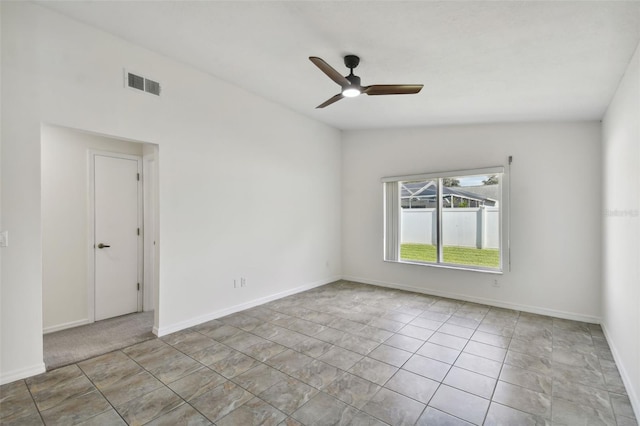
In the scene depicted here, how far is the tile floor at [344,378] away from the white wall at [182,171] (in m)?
0.54

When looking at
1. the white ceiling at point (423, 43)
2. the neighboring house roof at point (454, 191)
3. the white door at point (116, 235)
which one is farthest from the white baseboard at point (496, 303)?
the white door at point (116, 235)

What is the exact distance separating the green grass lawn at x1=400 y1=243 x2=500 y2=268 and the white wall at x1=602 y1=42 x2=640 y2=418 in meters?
1.30

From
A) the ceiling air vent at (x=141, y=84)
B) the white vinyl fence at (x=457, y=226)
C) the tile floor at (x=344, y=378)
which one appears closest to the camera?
the tile floor at (x=344, y=378)

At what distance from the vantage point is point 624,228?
101 inches

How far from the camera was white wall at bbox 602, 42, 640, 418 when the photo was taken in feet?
7.11

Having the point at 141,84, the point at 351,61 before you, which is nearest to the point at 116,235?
the point at 141,84

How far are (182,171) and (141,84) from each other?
966mm

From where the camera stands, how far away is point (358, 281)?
580 cm

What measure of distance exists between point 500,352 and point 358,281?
305 centimetres

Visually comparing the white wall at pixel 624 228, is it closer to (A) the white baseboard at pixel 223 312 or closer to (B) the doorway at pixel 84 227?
(A) the white baseboard at pixel 223 312

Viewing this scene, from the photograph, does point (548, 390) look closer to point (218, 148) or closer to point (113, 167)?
point (218, 148)

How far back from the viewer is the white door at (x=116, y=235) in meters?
3.77

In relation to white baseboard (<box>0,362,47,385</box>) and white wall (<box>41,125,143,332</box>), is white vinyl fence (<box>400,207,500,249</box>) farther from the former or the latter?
white baseboard (<box>0,362,47,385</box>)

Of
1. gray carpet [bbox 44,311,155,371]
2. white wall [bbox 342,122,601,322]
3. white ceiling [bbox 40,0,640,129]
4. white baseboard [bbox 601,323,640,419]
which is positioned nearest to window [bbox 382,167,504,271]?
white wall [bbox 342,122,601,322]
